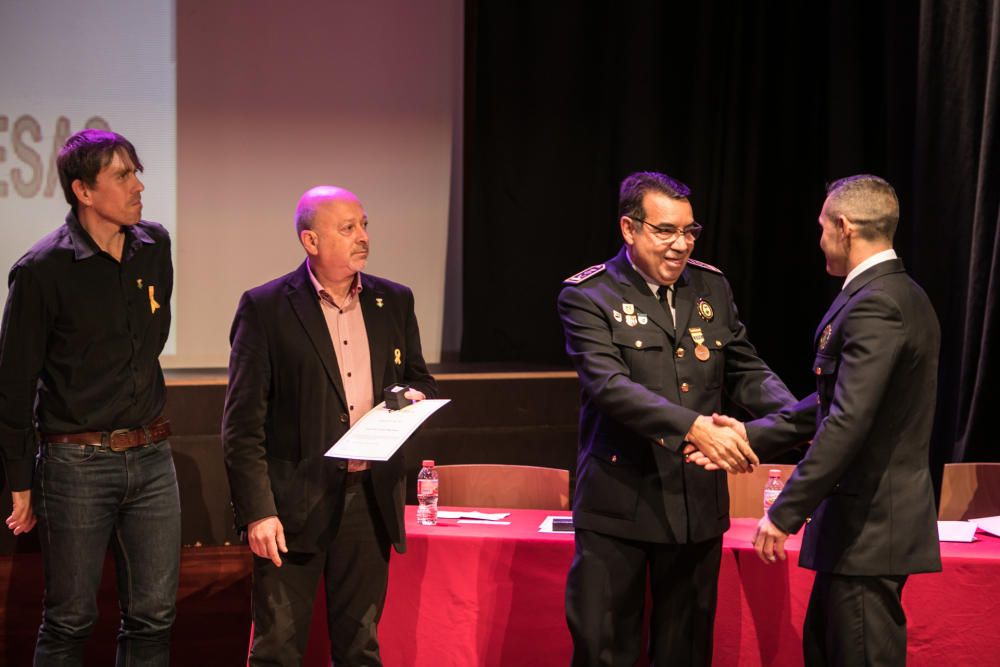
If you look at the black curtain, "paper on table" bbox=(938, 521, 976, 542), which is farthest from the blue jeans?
the black curtain

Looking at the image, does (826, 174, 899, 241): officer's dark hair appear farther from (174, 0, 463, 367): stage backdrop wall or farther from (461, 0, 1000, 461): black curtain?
(174, 0, 463, 367): stage backdrop wall

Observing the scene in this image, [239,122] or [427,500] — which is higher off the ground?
[239,122]

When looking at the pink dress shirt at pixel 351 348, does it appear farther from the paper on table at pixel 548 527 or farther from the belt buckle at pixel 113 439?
the paper on table at pixel 548 527

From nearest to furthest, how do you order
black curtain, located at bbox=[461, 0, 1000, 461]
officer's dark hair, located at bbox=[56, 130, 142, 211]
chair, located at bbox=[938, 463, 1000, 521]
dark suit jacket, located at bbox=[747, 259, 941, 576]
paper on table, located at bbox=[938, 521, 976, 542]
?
dark suit jacket, located at bbox=[747, 259, 941, 576] → officer's dark hair, located at bbox=[56, 130, 142, 211] → paper on table, located at bbox=[938, 521, 976, 542] → chair, located at bbox=[938, 463, 1000, 521] → black curtain, located at bbox=[461, 0, 1000, 461]

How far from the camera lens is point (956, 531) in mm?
3389

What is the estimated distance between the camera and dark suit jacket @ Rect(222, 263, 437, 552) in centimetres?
283

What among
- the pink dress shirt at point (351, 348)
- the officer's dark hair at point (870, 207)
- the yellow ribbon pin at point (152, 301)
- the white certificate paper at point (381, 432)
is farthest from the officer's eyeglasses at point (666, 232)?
the yellow ribbon pin at point (152, 301)

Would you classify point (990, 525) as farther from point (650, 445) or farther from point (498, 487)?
point (498, 487)

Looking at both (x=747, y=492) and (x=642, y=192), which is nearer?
(x=642, y=192)

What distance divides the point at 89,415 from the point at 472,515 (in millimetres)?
1313

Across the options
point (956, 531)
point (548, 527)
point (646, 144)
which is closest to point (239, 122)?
point (646, 144)

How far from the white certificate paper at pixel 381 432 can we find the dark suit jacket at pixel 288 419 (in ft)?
0.34

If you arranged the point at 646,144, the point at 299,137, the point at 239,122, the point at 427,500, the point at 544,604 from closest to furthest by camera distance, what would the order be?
the point at 544,604, the point at 427,500, the point at 239,122, the point at 299,137, the point at 646,144

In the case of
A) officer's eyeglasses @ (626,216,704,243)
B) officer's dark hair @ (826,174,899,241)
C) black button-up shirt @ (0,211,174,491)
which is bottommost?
black button-up shirt @ (0,211,174,491)
